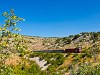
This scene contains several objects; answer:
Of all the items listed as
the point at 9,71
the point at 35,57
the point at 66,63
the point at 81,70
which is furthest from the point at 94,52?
the point at 9,71

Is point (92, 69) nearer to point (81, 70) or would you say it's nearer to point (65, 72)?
point (81, 70)

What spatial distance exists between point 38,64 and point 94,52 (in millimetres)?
20310

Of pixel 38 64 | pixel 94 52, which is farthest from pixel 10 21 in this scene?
pixel 38 64

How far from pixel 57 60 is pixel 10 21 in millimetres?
77337

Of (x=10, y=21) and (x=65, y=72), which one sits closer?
(x=10, y=21)

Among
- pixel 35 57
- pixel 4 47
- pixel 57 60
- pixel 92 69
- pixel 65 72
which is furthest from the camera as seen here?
pixel 35 57

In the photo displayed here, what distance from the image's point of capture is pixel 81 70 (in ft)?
163

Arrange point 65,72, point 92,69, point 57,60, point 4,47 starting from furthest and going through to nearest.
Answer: point 57,60, point 65,72, point 92,69, point 4,47

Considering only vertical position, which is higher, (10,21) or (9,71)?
(10,21)

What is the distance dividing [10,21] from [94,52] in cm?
7182

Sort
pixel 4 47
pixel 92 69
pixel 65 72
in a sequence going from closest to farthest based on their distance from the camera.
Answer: pixel 4 47, pixel 92 69, pixel 65 72

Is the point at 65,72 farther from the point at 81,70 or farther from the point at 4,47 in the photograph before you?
the point at 4,47

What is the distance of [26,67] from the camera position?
93000 millimetres

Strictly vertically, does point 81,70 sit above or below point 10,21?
below
